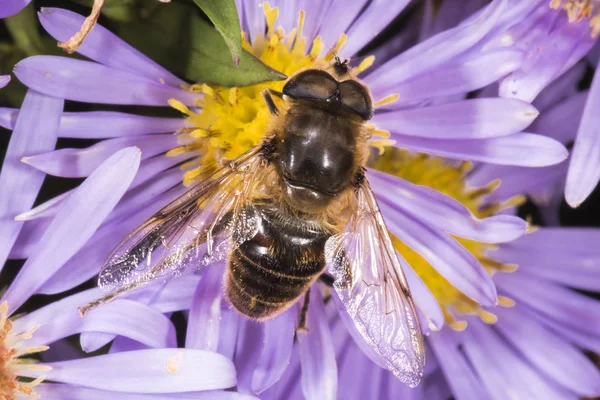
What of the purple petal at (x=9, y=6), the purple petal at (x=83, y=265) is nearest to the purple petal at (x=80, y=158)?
the purple petal at (x=83, y=265)

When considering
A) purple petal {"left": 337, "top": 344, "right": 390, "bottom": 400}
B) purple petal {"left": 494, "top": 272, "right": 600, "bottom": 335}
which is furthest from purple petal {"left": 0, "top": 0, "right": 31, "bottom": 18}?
purple petal {"left": 494, "top": 272, "right": 600, "bottom": 335}

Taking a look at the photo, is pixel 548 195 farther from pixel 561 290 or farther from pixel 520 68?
Result: pixel 520 68

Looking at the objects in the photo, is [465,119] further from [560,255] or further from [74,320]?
[74,320]

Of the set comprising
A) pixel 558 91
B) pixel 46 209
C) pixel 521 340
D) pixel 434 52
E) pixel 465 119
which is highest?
pixel 558 91

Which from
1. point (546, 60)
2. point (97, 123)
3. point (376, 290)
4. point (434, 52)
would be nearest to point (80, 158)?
point (97, 123)

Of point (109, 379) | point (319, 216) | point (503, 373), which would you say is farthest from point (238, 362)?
point (503, 373)

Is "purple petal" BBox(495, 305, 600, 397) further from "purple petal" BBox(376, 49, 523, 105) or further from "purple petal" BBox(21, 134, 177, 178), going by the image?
"purple petal" BBox(21, 134, 177, 178)
